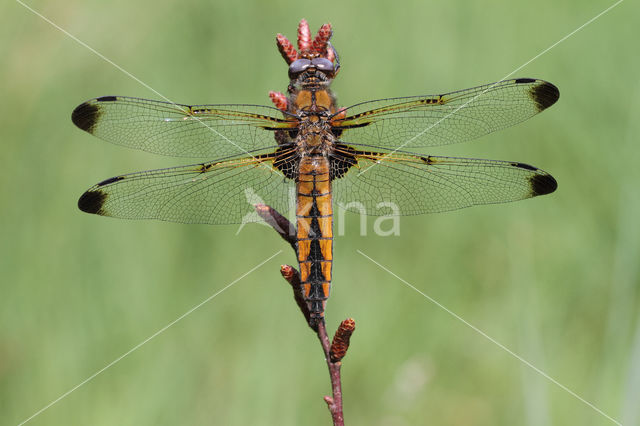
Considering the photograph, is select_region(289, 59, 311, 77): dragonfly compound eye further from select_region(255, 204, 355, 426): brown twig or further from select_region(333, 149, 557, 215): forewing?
select_region(255, 204, 355, 426): brown twig

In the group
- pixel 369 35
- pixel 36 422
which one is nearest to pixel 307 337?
pixel 36 422

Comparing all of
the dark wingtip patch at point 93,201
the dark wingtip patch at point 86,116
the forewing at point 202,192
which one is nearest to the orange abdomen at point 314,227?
the forewing at point 202,192

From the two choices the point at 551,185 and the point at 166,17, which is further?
the point at 166,17

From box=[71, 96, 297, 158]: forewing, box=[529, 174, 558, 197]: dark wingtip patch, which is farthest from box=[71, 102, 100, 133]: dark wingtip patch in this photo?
box=[529, 174, 558, 197]: dark wingtip patch

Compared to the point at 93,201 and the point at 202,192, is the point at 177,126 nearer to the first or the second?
the point at 202,192

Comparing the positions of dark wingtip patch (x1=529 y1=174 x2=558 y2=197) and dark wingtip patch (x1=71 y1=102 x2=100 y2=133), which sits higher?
dark wingtip patch (x1=71 y1=102 x2=100 y2=133)

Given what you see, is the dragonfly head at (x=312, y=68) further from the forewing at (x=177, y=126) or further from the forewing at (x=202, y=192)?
the forewing at (x=202, y=192)

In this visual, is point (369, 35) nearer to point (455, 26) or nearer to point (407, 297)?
point (455, 26)
